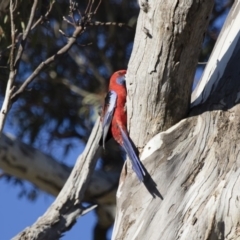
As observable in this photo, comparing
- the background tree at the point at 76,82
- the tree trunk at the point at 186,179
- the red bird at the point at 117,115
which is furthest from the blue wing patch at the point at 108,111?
the background tree at the point at 76,82

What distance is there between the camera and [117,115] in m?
3.21

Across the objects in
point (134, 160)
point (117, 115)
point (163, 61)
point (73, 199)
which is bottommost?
point (73, 199)

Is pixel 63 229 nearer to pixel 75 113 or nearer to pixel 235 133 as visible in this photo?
pixel 235 133

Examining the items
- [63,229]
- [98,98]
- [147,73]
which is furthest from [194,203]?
[98,98]

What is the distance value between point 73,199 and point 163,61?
1.44m

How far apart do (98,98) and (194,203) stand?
2859mm

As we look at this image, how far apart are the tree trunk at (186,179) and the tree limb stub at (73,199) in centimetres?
102

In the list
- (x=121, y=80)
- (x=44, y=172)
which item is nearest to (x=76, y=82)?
(x=44, y=172)

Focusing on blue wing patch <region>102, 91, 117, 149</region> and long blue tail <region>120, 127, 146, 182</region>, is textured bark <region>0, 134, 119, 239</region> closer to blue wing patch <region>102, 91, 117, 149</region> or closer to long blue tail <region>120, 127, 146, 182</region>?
blue wing patch <region>102, 91, 117, 149</region>

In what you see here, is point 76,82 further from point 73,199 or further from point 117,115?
point 117,115

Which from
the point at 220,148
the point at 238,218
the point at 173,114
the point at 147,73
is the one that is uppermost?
the point at 147,73

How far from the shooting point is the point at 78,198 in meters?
4.08

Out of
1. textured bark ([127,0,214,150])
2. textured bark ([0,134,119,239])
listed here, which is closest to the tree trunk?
textured bark ([127,0,214,150])

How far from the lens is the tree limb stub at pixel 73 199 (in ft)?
13.1
